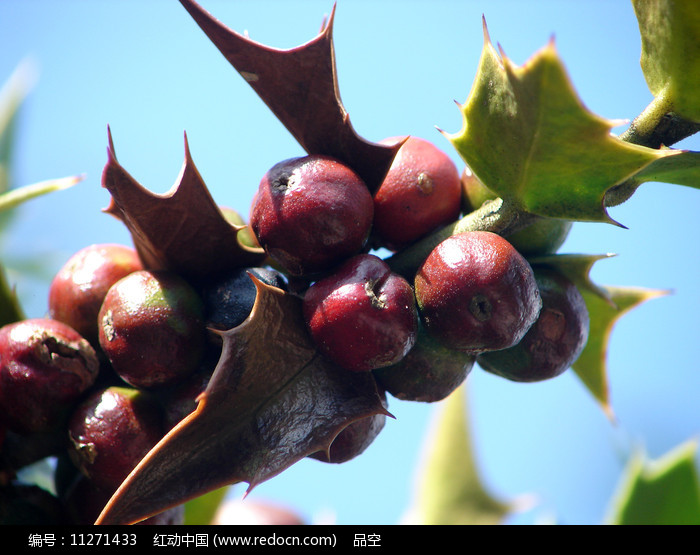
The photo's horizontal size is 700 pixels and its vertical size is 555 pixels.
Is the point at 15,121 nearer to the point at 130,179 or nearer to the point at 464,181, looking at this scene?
the point at 130,179

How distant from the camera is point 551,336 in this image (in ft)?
5.20

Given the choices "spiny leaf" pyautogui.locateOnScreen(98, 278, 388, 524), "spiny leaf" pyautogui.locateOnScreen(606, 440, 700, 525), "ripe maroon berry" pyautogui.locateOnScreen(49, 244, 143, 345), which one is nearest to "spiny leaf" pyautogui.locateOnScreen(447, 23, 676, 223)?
"spiny leaf" pyautogui.locateOnScreen(98, 278, 388, 524)

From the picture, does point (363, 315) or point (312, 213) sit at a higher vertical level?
point (312, 213)

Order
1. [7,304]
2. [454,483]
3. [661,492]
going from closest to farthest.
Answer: [7,304] < [661,492] < [454,483]

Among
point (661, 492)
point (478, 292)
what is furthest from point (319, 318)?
point (661, 492)

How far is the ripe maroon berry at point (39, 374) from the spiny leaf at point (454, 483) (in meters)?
1.49

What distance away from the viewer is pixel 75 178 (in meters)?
1.92

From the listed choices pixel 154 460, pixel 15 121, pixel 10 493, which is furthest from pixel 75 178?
pixel 15 121

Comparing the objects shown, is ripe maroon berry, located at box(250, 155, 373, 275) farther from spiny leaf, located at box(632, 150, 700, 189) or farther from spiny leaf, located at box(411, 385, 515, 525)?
spiny leaf, located at box(411, 385, 515, 525)

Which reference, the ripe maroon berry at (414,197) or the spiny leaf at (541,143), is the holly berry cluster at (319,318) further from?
the spiny leaf at (541,143)

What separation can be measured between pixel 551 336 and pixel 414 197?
0.44 metres

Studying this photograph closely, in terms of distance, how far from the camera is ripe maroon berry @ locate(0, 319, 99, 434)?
158 centimetres

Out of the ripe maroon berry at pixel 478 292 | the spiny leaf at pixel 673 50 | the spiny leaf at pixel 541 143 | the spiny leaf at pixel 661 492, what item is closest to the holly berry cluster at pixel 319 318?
the ripe maroon berry at pixel 478 292

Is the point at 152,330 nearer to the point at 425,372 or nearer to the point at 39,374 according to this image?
the point at 39,374
